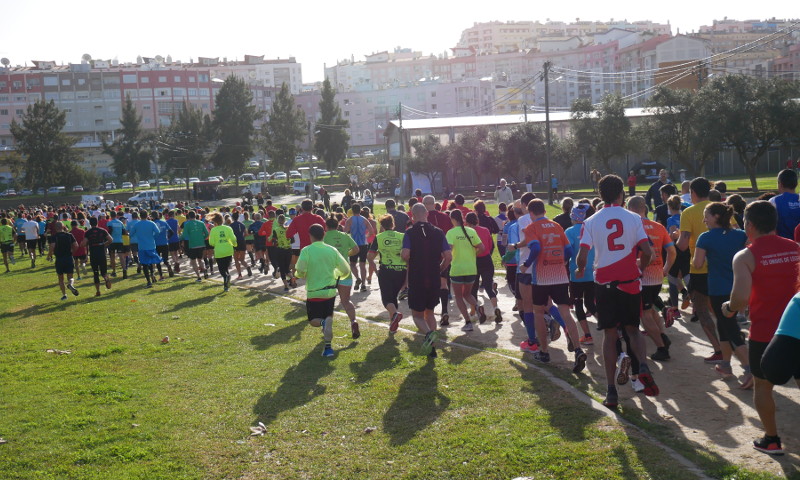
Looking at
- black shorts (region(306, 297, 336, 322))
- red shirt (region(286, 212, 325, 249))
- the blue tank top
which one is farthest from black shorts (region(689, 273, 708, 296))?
the blue tank top

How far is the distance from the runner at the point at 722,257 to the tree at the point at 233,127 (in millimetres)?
78582

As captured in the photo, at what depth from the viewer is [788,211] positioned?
9.08m

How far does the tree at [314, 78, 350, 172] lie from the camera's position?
304 ft

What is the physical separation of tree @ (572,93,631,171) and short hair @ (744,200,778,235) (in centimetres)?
5152

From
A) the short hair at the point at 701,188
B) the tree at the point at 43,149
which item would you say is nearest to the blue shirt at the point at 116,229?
the short hair at the point at 701,188

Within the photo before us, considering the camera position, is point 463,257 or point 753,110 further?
point 753,110

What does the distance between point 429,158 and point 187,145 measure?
122 feet

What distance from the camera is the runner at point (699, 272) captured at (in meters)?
8.59

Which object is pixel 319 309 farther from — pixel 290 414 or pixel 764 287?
pixel 764 287

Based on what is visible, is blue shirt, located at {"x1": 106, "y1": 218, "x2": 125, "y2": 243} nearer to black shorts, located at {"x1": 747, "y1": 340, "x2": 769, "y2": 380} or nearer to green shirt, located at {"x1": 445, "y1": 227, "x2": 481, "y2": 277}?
green shirt, located at {"x1": 445, "y1": 227, "x2": 481, "y2": 277}

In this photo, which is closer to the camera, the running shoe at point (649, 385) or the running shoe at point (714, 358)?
the running shoe at point (649, 385)

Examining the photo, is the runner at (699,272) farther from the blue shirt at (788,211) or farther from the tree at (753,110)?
the tree at (753,110)

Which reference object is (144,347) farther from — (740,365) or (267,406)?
(740,365)

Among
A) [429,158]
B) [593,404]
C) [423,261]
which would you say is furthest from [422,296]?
[429,158]
